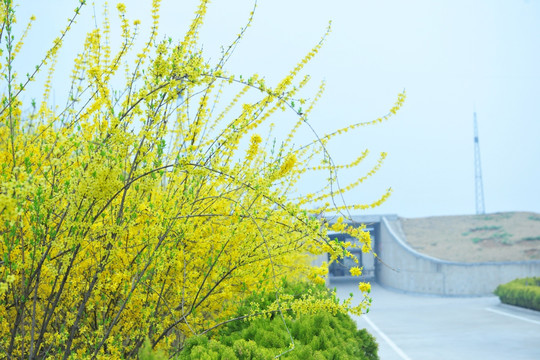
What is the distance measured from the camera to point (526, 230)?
1278 inches

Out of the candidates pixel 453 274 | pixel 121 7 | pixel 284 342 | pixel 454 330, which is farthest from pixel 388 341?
pixel 453 274

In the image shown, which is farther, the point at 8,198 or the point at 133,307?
the point at 133,307

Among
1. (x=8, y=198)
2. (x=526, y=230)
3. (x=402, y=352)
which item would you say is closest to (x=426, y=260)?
(x=526, y=230)

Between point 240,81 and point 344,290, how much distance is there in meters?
25.7

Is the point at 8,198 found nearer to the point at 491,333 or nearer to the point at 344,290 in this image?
the point at 491,333

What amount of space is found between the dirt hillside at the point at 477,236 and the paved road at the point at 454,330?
23.1ft

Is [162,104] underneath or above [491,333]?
above

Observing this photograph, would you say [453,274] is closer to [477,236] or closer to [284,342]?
[477,236]

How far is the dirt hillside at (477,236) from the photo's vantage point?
2777 centimetres

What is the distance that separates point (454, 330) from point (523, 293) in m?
4.53

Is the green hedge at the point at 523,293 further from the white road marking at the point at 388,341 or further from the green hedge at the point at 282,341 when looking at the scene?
the green hedge at the point at 282,341

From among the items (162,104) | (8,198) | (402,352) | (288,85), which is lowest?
(402,352)

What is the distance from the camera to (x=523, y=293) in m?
16.7

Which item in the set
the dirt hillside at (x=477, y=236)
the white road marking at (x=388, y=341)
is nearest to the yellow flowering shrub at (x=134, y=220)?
the white road marking at (x=388, y=341)
